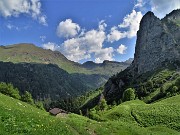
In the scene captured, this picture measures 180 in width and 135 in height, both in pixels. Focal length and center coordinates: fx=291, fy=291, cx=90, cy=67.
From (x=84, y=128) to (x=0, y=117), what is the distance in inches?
630

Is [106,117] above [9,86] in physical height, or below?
below

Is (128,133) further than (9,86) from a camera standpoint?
No

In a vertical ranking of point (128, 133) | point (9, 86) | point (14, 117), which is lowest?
point (128, 133)

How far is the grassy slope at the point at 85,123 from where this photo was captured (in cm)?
2742

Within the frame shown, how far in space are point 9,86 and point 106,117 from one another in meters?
87.9

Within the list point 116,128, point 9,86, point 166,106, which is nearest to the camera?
point 116,128

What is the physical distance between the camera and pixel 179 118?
191ft

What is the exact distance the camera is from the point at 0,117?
89.0 ft

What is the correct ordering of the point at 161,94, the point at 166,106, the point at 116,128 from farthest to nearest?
the point at 161,94 → the point at 166,106 → the point at 116,128

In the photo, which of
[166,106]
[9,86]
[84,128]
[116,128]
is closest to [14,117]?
[84,128]

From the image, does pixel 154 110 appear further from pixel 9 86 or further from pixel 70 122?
pixel 9 86

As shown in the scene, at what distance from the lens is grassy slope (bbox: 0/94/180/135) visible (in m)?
27.4

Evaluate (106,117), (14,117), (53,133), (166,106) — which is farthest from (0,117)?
(166,106)

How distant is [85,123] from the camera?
43.8 meters
